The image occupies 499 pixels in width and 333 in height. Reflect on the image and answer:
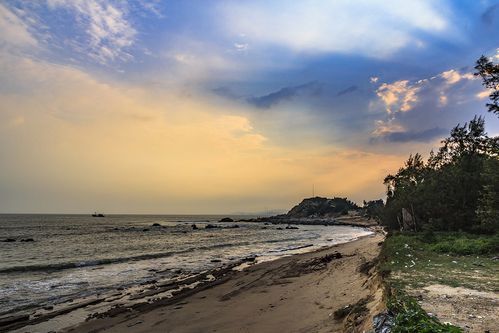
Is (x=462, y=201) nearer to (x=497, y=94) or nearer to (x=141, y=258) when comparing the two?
(x=497, y=94)

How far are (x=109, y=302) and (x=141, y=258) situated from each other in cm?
1886

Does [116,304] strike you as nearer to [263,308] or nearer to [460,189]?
[263,308]

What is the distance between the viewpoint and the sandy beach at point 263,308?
1087 cm

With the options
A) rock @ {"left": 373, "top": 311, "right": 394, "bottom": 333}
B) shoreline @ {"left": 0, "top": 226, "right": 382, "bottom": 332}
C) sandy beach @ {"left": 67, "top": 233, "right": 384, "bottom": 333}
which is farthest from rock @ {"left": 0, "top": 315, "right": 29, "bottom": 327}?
rock @ {"left": 373, "top": 311, "right": 394, "bottom": 333}

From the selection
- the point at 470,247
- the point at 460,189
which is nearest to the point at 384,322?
the point at 470,247

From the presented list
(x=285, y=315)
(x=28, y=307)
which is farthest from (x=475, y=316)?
(x=28, y=307)

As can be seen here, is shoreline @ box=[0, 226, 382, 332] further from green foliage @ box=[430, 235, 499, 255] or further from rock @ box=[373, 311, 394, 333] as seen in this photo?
green foliage @ box=[430, 235, 499, 255]

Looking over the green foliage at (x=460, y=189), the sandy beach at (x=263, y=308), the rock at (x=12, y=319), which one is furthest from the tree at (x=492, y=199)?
the rock at (x=12, y=319)

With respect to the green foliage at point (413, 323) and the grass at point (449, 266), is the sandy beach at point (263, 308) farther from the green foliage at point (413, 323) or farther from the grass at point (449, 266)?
the grass at point (449, 266)

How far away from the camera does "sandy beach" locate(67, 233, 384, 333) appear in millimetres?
10873

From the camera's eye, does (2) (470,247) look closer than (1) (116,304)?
No

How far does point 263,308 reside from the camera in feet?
45.8

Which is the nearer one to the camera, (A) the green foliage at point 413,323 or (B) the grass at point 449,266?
(A) the green foliage at point 413,323

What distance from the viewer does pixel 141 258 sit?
3562cm
